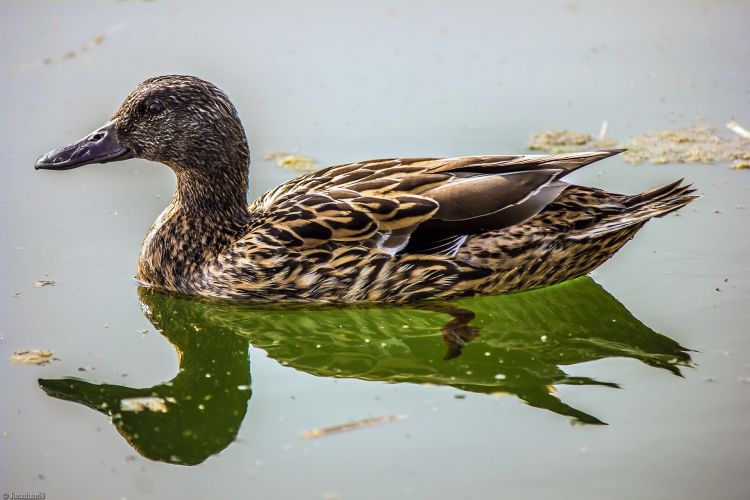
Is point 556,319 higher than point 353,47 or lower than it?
lower

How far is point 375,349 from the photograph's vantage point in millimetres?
7105

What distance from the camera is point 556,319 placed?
7.44 m

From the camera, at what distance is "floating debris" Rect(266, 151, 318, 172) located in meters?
9.52

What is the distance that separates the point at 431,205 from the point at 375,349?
1.09 metres

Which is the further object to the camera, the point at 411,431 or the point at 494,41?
the point at 494,41

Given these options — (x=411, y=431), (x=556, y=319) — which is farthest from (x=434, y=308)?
(x=411, y=431)

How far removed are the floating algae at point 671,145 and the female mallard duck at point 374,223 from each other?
1.98 metres

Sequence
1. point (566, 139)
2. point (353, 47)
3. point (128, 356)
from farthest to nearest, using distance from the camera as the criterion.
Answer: point (353, 47)
point (566, 139)
point (128, 356)

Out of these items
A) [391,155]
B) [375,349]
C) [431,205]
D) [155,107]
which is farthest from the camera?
[391,155]

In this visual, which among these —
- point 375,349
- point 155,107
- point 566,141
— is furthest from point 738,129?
point 155,107

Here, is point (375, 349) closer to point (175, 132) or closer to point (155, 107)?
point (175, 132)

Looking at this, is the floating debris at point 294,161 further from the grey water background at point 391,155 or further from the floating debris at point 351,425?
the floating debris at point 351,425

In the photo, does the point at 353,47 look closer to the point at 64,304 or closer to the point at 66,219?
the point at 66,219

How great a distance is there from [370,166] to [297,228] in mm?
764
